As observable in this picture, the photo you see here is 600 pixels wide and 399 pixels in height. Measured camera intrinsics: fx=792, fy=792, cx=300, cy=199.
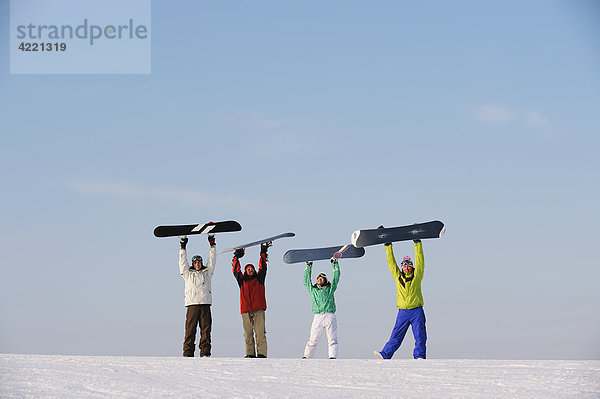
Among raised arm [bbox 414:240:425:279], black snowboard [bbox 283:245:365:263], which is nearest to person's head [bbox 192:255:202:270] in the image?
black snowboard [bbox 283:245:365:263]

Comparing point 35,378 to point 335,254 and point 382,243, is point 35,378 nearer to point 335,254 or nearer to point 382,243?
point 382,243

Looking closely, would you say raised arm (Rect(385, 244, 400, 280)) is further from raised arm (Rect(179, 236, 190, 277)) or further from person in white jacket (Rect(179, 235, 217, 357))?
raised arm (Rect(179, 236, 190, 277))

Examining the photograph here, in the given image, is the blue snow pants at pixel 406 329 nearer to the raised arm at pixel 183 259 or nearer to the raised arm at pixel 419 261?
the raised arm at pixel 419 261

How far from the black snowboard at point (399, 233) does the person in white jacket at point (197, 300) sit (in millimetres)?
2835

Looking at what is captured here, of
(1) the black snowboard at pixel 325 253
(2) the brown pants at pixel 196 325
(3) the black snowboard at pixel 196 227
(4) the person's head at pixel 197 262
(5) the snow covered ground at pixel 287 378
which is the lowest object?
(5) the snow covered ground at pixel 287 378

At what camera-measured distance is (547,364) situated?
1059cm

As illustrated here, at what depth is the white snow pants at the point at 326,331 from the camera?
14648 millimetres

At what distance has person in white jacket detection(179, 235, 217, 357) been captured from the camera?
13.8 m

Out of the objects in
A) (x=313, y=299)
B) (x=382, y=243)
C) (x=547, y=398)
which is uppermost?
(x=382, y=243)

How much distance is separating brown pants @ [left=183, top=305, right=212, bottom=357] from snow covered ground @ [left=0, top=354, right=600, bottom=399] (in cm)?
282

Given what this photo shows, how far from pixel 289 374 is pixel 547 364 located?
11.9 ft

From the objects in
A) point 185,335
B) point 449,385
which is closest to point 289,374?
point 449,385

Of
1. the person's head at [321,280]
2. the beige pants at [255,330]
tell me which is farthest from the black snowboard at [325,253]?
the beige pants at [255,330]

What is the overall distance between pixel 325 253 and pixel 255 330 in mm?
3094
